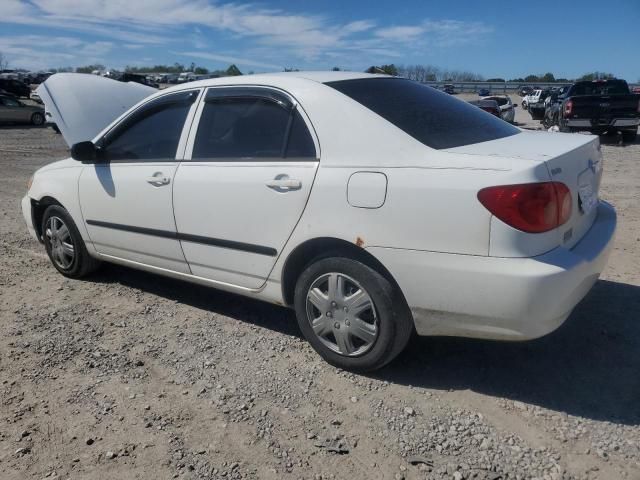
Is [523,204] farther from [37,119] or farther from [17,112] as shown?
[37,119]

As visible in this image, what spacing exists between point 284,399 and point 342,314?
0.56 metres

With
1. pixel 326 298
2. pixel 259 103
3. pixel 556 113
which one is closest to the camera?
pixel 326 298

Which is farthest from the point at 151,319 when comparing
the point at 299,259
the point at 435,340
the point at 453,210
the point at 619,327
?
the point at 619,327

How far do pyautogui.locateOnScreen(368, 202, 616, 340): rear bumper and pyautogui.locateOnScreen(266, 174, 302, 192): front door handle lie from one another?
0.60m

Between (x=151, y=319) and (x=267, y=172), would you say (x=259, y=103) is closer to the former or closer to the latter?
(x=267, y=172)

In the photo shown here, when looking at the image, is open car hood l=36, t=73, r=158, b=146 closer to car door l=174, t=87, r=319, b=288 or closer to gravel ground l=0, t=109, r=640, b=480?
gravel ground l=0, t=109, r=640, b=480

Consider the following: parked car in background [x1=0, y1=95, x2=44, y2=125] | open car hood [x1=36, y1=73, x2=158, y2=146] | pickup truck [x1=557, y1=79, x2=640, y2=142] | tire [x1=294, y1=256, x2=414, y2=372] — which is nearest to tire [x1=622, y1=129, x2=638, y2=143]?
pickup truck [x1=557, y1=79, x2=640, y2=142]

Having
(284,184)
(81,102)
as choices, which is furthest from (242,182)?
(81,102)

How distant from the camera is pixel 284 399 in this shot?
2980 mm

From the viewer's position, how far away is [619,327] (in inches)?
143

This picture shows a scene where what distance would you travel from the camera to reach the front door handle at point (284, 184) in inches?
123

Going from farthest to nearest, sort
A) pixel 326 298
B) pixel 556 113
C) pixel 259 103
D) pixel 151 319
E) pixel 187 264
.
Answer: pixel 556 113
pixel 151 319
pixel 187 264
pixel 259 103
pixel 326 298

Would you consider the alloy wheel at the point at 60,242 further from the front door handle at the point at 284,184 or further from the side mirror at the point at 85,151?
the front door handle at the point at 284,184

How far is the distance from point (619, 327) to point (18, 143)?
60.3 feet
